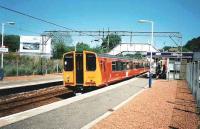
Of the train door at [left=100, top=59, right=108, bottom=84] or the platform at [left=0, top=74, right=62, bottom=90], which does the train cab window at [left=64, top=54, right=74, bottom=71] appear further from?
the platform at [left=0, top=74, right=62, bottom=90]

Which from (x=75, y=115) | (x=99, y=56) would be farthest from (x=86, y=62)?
(x=75, y=115)

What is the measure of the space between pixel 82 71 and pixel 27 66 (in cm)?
2454

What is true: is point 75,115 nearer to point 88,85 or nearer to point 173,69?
point 88,85

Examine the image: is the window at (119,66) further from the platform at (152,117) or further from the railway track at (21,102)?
the platform at (152,117)

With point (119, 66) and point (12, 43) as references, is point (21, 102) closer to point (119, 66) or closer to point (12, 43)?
point (119, 66)

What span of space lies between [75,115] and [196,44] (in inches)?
5057

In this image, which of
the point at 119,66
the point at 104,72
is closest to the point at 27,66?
the point at 119,66

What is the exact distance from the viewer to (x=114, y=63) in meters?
27.0

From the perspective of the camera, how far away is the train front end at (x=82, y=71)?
20884 millimetres

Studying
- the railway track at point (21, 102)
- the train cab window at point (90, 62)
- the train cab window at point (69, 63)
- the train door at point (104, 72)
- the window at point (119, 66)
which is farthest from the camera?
the window at point (119, 66)

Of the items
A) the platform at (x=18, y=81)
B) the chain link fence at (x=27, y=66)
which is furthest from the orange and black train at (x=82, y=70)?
the chain link fence at (x=27, y=66)

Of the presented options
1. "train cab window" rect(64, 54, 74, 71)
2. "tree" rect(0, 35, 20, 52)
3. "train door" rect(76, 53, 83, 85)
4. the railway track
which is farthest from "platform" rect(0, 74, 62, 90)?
"tree" rect(0, 35, 20, 52)

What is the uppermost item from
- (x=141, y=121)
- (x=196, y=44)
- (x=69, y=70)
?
(x=196, y=44)

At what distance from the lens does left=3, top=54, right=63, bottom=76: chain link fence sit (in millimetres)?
38691
